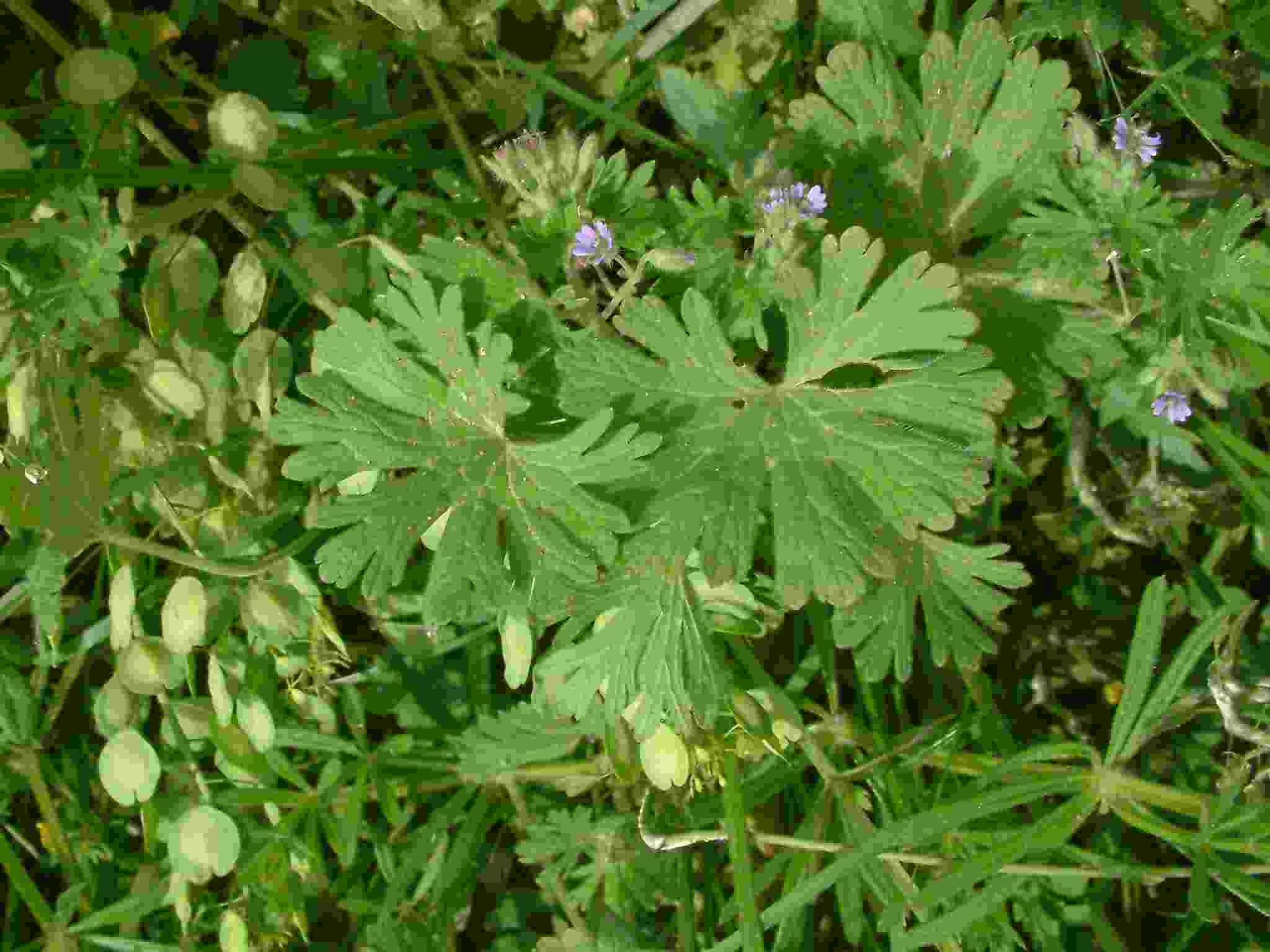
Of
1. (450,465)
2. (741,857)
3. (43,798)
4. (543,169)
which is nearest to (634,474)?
(450,465)

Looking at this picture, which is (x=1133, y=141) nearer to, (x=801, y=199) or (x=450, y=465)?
(x=801, y=199)

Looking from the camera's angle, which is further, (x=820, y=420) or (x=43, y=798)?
(x=43, y=798)

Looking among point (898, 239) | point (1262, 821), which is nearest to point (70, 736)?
point (898, 239)

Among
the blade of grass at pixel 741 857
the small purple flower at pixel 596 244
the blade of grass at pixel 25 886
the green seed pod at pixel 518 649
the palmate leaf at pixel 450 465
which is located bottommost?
the blade of grass at pixel 25 886

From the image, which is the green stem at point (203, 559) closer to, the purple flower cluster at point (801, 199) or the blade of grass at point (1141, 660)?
the purple flower cluster at point (801, 199)

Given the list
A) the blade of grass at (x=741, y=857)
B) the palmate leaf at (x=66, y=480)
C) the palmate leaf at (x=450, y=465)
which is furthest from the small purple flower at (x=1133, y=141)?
the palmate leaf at (x=66, y=480)
